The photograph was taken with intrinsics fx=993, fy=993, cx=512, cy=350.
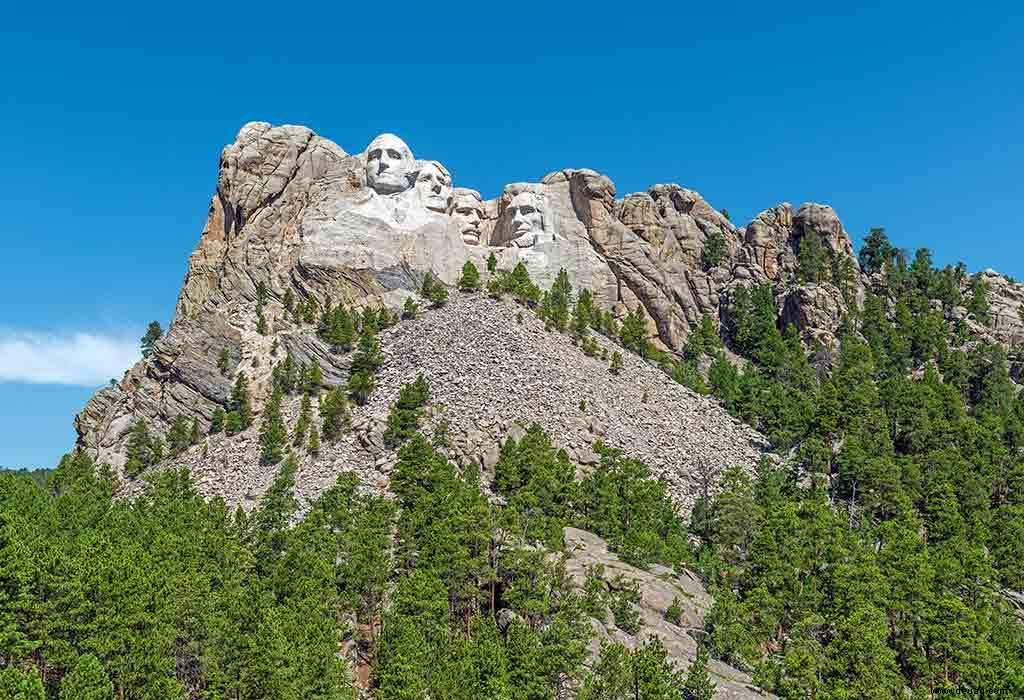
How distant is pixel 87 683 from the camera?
43312mm

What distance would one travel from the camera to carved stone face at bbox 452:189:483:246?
423 feet

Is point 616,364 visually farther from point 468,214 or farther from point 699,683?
point 699,683

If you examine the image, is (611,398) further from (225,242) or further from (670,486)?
(225,242)

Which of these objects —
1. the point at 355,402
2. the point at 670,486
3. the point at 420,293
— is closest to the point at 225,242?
the point at 420,293

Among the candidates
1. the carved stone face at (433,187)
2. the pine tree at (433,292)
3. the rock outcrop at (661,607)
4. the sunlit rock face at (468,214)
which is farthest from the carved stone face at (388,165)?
the rock outcrop at (661,607)

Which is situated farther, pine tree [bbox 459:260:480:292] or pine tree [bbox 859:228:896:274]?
pine tree [bbox 859:228:896:274]

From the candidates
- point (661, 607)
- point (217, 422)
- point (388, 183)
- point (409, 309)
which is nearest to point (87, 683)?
point (661, 607)

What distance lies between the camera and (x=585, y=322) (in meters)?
118

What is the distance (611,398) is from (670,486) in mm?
15020

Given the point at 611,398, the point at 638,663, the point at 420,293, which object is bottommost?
the point at 638,663

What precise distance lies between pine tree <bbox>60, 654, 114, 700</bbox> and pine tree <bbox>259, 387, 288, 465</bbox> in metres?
46.4

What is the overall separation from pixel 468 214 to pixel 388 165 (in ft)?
44.6

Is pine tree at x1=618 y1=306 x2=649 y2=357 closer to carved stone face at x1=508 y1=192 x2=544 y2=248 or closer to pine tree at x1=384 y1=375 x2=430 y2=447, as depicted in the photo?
carved stone face at x1=508 y1=192 x2=544 y2=248

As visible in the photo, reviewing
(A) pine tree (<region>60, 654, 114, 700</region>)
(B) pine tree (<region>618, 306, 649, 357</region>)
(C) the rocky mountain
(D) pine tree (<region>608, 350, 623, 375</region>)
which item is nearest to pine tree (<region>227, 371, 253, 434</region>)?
(C) the rocky mountain
